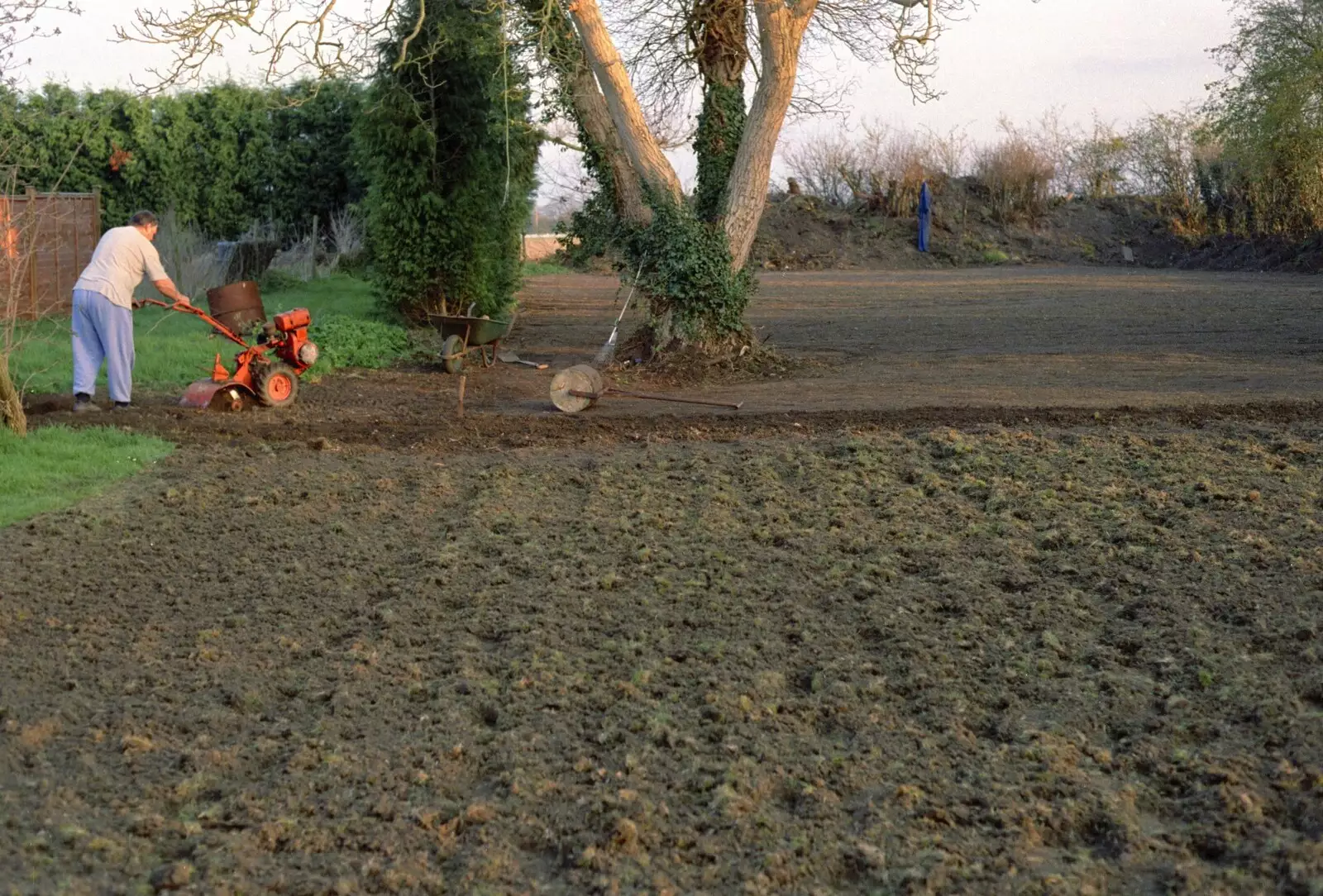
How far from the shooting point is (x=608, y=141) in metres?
13.9

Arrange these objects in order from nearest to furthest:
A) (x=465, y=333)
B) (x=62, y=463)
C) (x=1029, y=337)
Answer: (x=62, y=463) < (x=465, y=333) < (x=1029, y=337)

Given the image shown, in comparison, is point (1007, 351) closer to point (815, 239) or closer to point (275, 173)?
point (275, 173)

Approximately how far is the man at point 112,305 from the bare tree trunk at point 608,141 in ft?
16.9

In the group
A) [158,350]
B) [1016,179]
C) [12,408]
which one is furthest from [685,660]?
[1016,179]

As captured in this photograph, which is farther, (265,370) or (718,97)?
(718,97)

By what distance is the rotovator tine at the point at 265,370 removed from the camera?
408 inches

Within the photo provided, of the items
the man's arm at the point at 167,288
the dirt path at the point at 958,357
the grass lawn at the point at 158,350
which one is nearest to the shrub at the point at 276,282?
the grass lawn at the point at 158,350

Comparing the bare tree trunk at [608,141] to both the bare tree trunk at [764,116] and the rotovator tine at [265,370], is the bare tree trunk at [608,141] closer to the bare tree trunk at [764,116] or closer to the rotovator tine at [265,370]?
the bare tree trunk at [764,116]

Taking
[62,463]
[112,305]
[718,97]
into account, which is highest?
[718,97]

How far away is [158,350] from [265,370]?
12.9 ft

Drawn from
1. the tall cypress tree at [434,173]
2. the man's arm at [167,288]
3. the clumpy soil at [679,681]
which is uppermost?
the tall cypress tree at [434,173]

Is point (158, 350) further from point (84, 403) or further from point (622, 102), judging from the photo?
point (622, 102)

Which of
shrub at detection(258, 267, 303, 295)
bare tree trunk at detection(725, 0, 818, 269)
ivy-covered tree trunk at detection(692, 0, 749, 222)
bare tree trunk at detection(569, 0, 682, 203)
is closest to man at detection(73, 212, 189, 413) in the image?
bare tree trunk at detection(569, 0, 682, 203)

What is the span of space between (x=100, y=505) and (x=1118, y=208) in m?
40.1
